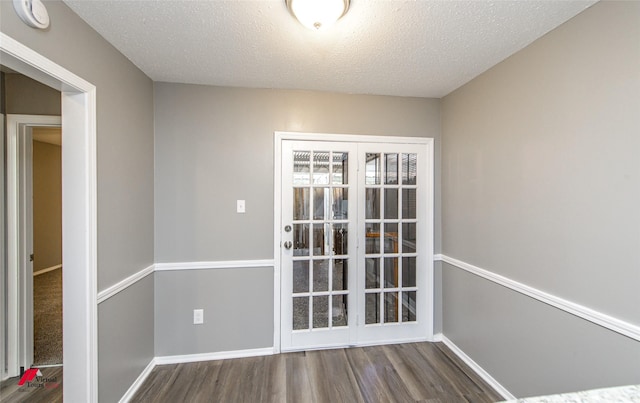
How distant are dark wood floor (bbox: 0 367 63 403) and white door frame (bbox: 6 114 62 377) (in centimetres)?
14

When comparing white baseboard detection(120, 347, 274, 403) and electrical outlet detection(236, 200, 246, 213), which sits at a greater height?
electrical outlet detection(236, 200, 246, 213)

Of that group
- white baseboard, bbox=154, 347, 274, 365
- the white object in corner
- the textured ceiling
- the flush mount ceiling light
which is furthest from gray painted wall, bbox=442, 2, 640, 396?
the white object in corner

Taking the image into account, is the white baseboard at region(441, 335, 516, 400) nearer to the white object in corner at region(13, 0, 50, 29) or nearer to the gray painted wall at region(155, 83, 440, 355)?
the gray painted wall at region(155, 83, 440, 355)

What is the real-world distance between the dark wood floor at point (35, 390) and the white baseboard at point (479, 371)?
3.13 meters

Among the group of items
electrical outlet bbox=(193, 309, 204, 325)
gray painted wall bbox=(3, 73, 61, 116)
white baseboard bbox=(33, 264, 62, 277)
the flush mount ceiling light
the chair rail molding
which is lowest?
white baseboard bbox=(33, 264, 62, 277)

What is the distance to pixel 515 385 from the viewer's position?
1801mm

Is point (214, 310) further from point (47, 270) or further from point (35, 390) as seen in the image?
point (47, 270)

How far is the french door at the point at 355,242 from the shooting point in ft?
8.02

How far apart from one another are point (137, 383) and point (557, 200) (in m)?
3.15

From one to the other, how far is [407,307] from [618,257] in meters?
1.70

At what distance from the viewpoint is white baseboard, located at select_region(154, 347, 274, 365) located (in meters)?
2.25

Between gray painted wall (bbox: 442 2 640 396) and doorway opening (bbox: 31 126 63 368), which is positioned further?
doorway opening (bbox: 31 126 63 368)

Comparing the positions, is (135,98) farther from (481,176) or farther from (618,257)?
(618,257)

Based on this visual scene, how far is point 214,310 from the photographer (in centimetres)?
232
